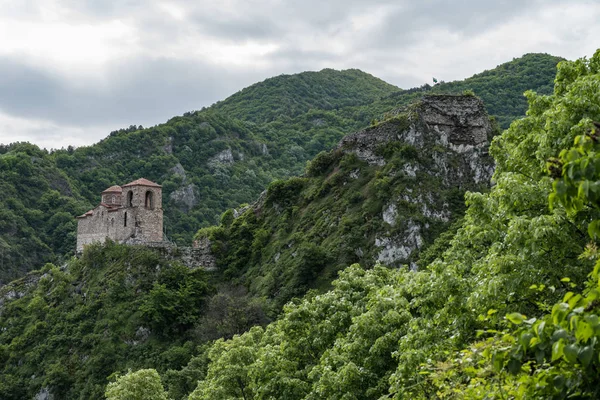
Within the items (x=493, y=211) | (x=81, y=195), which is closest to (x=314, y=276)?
(x=493, y=211)

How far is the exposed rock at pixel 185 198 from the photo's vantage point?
408 feet

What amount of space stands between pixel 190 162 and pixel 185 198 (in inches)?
623

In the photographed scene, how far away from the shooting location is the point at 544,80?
128 metres

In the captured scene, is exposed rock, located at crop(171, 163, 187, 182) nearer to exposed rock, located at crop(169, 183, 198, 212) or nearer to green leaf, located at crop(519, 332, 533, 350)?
exposed rock, located at crop(169, 183, 198, 212)

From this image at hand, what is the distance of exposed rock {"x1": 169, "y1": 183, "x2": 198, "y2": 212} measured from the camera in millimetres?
124469

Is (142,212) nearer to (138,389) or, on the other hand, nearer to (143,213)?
(143,213)

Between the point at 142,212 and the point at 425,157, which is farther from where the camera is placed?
the point at 142,212

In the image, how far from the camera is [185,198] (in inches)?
4966

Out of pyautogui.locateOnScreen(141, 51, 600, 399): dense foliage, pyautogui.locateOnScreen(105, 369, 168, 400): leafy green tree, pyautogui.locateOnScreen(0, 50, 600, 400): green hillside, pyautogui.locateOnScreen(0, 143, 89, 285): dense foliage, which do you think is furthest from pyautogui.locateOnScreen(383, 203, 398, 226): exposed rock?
pyautogui.locateOnScreen(0, 143, 89, 285): dense foliage

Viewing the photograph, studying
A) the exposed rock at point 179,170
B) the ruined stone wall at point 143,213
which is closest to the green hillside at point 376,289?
the ruined stone wall at point 143,213

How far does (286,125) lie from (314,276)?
123706 millimetres

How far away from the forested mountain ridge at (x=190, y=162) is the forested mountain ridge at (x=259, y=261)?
148 ft

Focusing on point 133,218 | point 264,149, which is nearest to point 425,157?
point 133,218

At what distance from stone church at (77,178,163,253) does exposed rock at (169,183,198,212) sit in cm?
5691
